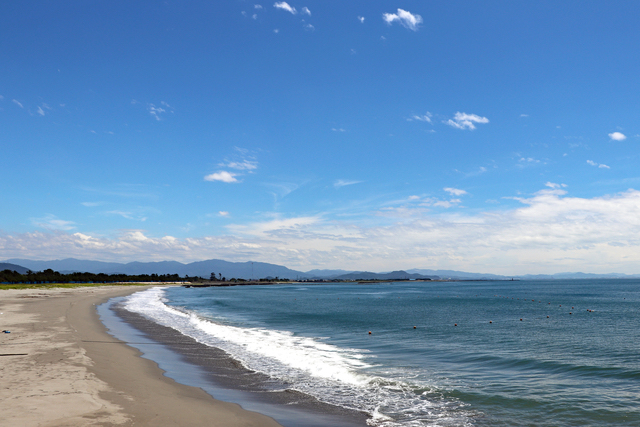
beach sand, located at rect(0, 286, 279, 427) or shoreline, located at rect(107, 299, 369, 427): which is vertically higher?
beach sand, located at rect(0, 286, 279, 427)

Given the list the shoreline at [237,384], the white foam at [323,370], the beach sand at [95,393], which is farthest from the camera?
the white foam at [323,370]

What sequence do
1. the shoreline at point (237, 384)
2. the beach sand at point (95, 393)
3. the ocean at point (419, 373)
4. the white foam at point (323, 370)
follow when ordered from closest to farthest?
the beach sand at point (95, 393), the shoreline at point (237, 384), the ocean at point (419, 373), the white foam at point (323, 370)

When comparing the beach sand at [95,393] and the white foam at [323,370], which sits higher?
the beach sand at [95,393]

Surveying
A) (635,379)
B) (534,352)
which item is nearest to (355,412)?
(635,379)

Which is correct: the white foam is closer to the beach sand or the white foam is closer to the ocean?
the ocean

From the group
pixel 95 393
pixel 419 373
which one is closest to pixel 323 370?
pixel 419 373

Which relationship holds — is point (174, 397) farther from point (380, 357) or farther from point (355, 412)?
point (380, 357)

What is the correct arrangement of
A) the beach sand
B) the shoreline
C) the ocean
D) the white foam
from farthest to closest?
the white foam < the ocean < the shoreline < the beach sand

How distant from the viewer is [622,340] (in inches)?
1121

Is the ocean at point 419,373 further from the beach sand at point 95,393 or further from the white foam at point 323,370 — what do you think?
the beach sand at point 95,393

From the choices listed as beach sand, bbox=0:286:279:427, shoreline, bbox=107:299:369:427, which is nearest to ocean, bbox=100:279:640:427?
shoreline, bbox=107:299:369:427

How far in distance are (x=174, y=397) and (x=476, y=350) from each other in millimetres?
19397

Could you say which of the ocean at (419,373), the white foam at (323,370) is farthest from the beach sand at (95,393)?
the white foam at (323,370)

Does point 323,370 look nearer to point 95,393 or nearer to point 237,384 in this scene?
point 237,384
